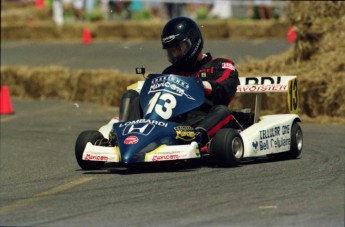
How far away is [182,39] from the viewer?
10047 mm

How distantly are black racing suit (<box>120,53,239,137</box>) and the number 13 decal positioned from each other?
0.19m

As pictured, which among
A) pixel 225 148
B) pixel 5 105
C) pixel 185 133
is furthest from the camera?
pixel 5 105

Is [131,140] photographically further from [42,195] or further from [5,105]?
[5,105]

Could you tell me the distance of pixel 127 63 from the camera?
912 inches

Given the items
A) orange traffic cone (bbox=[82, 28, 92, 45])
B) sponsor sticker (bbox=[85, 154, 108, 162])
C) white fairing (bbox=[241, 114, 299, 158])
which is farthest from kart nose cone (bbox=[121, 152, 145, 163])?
orange traffic cone (bbox=[82, 28, 92, 45])

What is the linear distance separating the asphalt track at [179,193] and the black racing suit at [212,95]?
1.39 ft

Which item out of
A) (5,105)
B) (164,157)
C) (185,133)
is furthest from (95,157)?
(5,105)

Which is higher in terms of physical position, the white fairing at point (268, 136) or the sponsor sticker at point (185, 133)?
the sponsor sticker at point (185, 133)

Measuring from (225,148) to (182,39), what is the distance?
1.34 metres

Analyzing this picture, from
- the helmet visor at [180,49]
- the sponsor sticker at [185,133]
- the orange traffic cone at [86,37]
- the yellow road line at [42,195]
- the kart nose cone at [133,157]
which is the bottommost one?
the yellow road line at [42,195]

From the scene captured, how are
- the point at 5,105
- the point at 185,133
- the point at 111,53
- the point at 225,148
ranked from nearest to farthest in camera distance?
the point at 225,148 → the point at 185,133 → the point at 5,105 → the point at 111,53

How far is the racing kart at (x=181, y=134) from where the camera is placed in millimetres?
9141

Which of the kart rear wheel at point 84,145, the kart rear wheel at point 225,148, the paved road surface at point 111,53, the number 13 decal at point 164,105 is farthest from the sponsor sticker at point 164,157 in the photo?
the paved road surface at point 111,53

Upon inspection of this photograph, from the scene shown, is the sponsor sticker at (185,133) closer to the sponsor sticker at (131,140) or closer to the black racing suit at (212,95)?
the black racing suit at (212,95)
